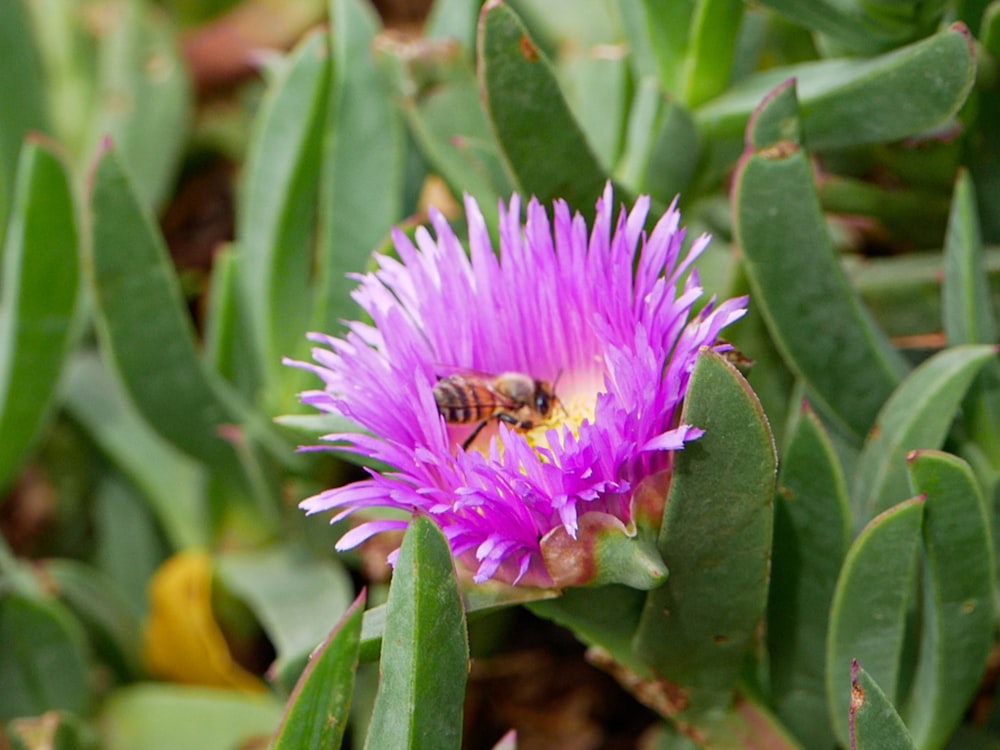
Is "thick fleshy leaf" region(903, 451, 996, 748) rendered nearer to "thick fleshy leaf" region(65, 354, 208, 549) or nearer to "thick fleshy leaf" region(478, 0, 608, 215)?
"thick fleshy leaf" region(478, 0, 608, 215)

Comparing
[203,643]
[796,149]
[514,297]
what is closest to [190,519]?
[203,643]

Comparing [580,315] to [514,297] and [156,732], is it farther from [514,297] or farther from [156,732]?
[156,732]

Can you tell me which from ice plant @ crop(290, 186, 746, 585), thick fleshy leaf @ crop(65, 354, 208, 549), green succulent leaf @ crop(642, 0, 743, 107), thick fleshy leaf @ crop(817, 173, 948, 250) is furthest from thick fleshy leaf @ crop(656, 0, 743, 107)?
thick fleshy leaf @ crop(65, 354, 208, 549)

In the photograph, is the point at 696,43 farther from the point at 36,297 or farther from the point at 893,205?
the point at 36,297

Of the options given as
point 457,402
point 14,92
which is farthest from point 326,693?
point 14,92

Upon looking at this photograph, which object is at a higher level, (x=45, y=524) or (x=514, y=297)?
(x=514, y=297)
